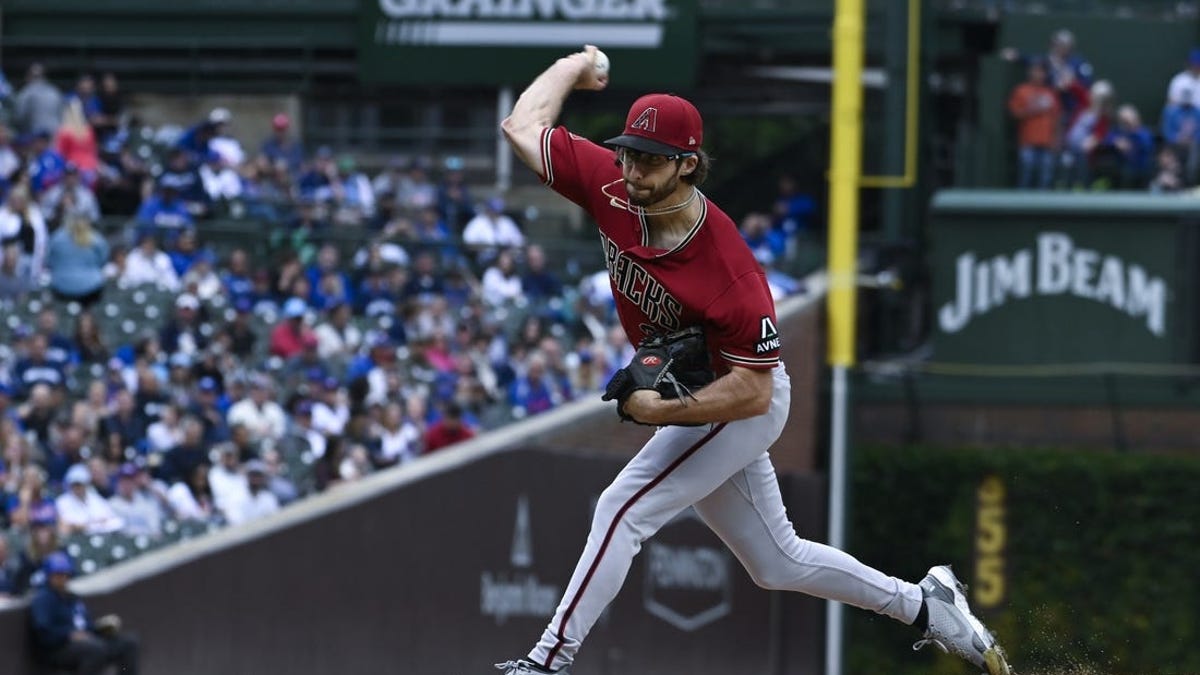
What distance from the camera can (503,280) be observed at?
55.3 feet

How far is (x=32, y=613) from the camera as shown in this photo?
1152cm

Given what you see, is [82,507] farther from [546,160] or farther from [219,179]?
[546,160]

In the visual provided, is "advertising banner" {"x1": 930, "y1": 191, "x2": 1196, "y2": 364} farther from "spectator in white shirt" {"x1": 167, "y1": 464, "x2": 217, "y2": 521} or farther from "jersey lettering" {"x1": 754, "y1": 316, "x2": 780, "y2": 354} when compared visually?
"jersey lettering" {"x1": 754, "y1": 316, "x2": 780, "y2": 354}

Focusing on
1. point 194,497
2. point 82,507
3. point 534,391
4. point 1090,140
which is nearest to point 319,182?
point 534,391

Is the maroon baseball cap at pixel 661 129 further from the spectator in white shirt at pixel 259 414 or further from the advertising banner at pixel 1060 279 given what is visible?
the advertising banner at pixel 1060 279

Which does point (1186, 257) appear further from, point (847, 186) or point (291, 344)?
point (291, 344)

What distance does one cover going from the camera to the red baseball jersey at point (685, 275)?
20.5 feet

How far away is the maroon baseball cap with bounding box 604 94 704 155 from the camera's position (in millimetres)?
6152

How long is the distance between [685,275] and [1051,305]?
1135 centimetres

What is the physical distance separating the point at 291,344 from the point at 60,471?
261cm

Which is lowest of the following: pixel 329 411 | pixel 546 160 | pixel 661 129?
pixel 329 411

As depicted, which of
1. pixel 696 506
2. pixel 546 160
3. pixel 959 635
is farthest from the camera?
pixel 959 635

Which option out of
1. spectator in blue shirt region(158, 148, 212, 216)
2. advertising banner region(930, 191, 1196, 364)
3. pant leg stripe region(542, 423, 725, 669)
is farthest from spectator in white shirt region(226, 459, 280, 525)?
pant leg stripe region(542, 423, 725, 669)

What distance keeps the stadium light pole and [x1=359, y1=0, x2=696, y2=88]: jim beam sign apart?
→ 548cm
